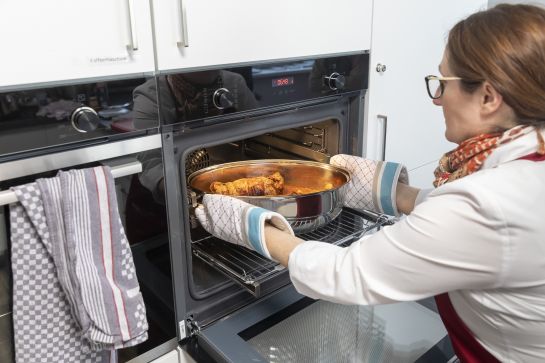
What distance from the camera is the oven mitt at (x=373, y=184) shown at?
1249mm

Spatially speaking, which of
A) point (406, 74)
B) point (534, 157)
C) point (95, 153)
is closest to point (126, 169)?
point (95, 153)

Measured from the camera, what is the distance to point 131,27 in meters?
0.87

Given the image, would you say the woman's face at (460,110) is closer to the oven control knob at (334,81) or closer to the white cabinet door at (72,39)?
the oven control knob at (334,81)

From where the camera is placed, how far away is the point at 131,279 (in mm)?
930

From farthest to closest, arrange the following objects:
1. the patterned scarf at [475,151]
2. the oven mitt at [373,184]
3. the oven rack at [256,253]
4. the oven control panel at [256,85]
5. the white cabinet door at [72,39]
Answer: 1. the oven mitt at [373,184]
2. the oven rack at [256,253]
3. the oven control panel at [256,85]
4. the patterned scarf at [475,151]
5. the white cabinet door at [72,39]

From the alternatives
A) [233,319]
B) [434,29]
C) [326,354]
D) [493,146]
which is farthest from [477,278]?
[434,29]

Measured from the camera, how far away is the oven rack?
1.10 metres

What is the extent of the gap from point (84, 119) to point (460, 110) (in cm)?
68

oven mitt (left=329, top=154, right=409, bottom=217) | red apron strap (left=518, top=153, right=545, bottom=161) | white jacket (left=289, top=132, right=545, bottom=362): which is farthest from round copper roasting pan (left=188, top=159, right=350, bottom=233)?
red apron strap (left=518, top=153, right=545, bottom=161)

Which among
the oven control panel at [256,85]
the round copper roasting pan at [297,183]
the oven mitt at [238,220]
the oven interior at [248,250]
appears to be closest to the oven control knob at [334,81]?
the oven control panel at [256,85]

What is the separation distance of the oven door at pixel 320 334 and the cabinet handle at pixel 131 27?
637mm

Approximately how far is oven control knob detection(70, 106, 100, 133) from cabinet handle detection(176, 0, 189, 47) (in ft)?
0.71

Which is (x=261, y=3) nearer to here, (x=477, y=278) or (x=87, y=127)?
(x=87, y=127)

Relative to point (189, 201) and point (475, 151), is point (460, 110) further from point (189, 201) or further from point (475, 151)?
point (189, 201)
